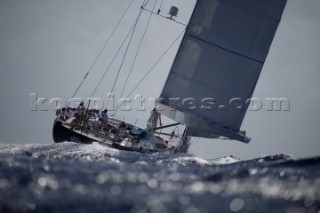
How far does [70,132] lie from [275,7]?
381 inches

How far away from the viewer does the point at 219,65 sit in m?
13.0

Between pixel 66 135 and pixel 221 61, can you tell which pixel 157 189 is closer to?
pixel 221 61

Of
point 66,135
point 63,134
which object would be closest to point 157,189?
point 66,135

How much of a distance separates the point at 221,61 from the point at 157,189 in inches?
414

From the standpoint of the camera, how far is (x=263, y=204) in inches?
102

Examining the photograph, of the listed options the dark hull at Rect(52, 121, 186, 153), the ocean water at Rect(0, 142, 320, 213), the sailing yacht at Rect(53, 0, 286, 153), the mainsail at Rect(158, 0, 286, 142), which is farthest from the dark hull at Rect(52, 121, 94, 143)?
the ocean water at Rect(0, 142, 320, 213)

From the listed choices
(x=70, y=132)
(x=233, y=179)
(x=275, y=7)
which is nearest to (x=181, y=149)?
(x=70, y=132)

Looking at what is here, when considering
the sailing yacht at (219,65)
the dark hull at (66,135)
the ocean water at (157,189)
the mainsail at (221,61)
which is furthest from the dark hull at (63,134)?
the ocean water at (157,189)

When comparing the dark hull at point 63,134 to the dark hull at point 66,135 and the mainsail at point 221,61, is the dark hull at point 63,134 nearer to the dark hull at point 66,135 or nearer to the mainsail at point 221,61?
the dark hull at point 66,135

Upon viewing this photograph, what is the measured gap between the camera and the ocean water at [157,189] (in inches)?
99.3

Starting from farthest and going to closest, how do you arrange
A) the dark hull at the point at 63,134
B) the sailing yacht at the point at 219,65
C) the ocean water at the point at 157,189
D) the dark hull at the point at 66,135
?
the dark hull at the point at 63,134 → the dark hull at the point at 66,135 → the sailing yacht at the point at 219,65 → the ocean water at the point at 157,189

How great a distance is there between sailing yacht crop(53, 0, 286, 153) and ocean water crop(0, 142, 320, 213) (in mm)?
8913

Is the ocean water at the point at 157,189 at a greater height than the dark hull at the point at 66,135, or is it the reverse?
the ocean water at the point at 157,189

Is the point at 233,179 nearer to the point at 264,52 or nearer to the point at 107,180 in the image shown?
the point at 107,180
